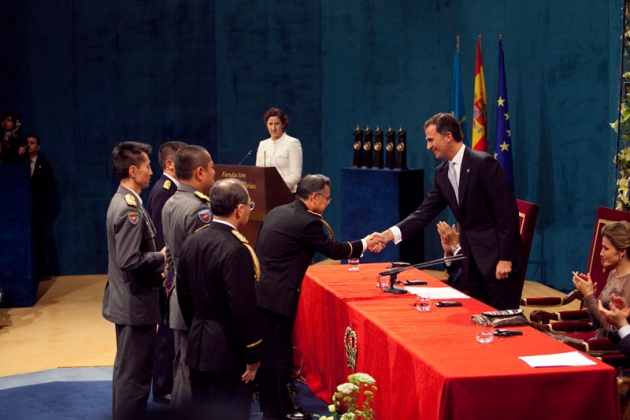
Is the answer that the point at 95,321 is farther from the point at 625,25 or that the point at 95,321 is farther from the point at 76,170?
the point at 625,25

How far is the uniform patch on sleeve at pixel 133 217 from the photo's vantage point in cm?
423

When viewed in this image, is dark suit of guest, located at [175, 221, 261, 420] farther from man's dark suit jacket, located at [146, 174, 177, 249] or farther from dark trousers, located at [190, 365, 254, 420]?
man's dark suit jacket, located at [146, 174, 177, 249]

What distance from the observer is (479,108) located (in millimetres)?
8438

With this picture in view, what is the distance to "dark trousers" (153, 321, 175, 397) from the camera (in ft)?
Answer: 17.4

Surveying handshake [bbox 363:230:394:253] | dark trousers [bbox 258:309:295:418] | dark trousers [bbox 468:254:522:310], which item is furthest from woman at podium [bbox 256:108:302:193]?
dark trousers [bbox 258:309:295:418]

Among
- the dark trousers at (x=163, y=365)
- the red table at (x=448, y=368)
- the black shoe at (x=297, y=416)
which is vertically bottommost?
the black shoe at (x=297, y=416)

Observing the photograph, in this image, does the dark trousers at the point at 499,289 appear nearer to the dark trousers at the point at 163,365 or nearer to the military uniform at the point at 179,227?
the military uniform at the point at 179,227

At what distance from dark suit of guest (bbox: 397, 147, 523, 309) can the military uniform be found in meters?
1.54

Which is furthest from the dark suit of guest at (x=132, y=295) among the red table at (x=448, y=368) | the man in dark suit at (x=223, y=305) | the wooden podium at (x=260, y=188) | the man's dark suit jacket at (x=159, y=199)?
the wooden podium at (x=260, y=188)

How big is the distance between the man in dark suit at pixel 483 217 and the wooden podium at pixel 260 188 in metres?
2.40

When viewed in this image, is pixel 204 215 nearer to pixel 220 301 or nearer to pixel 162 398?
pixel 220 301

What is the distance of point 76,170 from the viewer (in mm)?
9594

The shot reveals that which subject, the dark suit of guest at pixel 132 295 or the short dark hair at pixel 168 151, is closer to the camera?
the dark suit of guest at pixel 132 295

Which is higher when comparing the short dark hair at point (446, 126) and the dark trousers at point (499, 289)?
the short dark hair at point (446, 126)
